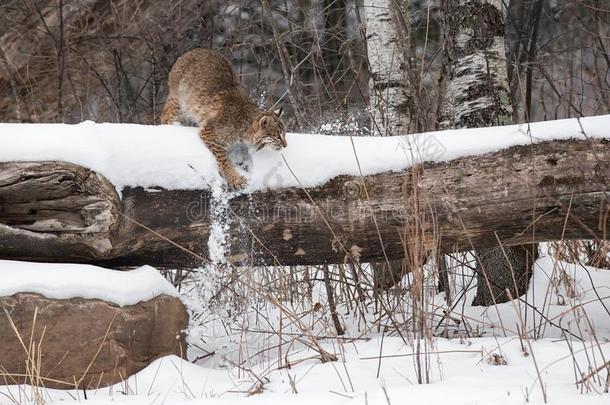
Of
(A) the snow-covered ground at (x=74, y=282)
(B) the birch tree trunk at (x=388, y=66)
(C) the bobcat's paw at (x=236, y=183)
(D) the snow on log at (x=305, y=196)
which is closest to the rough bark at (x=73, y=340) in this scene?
(A) the snow-covered ground at (x=74, y=282)

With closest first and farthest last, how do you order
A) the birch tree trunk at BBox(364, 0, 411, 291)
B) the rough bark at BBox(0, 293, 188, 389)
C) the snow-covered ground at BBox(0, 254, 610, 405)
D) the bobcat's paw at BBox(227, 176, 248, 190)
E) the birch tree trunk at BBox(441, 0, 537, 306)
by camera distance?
the snow-covered ground at BBox(0, 254, 610, 405), the rough bark at BBox(0, 293, 188, 389), the bobcat's paw at BBox(227, 176, 248, 190), the birch tree trunk at BBox(441, 0, 537, 306), the birch tree trunk at BBox(364, 0, 411, 291)

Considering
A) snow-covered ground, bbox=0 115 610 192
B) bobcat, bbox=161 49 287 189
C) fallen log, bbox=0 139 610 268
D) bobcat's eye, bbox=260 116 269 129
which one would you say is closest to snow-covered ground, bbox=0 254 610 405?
fallen log, bbox=0 139 610 268

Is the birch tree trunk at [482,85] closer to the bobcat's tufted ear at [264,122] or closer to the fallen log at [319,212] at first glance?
the fallen log at [319,212]

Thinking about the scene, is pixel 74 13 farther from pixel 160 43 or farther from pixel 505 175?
pixel 505 175

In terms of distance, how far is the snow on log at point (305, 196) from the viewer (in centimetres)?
362

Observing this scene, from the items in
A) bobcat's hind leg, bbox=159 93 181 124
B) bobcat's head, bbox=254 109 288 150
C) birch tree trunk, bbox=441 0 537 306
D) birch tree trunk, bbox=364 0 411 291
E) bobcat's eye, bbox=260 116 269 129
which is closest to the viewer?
bobcat's head, bbox=254 109 288 150

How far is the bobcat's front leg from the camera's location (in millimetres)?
3965

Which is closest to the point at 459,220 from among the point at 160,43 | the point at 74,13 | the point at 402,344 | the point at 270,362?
the point at 402,344

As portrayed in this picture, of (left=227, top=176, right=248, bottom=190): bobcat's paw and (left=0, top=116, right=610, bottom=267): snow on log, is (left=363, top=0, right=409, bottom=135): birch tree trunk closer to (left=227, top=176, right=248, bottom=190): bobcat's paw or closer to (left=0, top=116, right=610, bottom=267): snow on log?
(left=0, top=116, right=610, bottom=267): snow on log

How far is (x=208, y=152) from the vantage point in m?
4.12

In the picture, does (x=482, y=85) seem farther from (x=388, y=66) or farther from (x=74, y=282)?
(x=74, y=282)

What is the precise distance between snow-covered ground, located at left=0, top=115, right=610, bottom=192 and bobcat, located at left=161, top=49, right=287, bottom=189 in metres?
0.14

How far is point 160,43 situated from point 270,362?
5.12 meters

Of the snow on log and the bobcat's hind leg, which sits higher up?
the bobcat's hind leg
